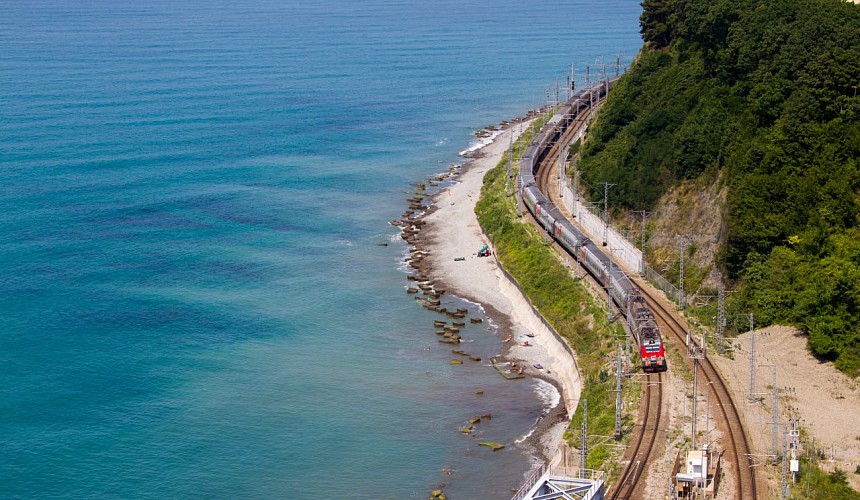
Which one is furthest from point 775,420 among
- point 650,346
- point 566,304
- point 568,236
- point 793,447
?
point 568,236

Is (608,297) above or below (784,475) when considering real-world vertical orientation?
above

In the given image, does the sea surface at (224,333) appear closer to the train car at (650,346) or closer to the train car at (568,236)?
the train car at (650,346)

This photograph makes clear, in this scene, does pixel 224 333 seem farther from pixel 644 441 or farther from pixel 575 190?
pixel 575 190

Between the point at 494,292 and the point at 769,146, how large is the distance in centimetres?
2968

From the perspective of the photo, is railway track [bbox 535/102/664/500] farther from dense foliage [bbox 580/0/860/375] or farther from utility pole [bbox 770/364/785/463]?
dense foliage [bbox 580/0/860/375]

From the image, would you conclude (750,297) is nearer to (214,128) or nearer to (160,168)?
(160,168)

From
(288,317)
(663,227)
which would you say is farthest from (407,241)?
(663,227)

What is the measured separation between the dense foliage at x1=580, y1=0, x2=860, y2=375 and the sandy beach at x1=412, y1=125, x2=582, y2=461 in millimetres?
14548

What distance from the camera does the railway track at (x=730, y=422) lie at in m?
55.6

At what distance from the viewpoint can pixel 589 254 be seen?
3639 inches

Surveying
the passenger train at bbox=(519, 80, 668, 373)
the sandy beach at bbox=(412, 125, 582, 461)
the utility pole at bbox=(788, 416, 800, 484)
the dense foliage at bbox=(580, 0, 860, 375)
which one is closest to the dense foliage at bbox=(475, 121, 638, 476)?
the sandy beach at bbox=(412, 125, 582, 461)

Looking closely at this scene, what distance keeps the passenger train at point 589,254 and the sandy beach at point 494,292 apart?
619 cm

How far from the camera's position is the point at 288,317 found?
9612cm

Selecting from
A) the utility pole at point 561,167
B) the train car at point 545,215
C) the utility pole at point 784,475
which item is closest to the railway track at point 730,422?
the utility pole at point 784,475
